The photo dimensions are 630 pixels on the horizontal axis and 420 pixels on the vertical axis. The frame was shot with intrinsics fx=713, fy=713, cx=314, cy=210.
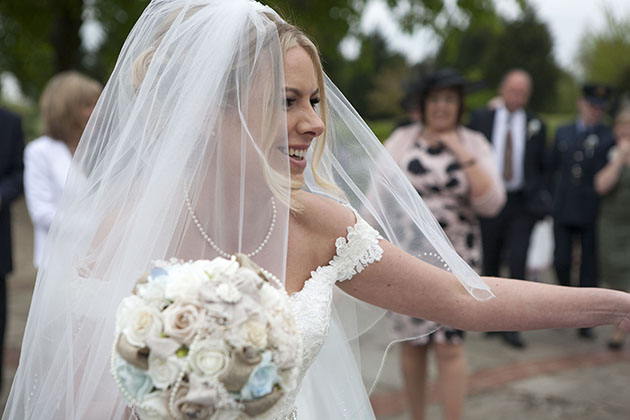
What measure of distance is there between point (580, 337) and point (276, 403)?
603 centimetres

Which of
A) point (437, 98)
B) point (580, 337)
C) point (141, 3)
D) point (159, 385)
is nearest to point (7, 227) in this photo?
point (437, 98)

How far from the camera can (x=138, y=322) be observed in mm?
1463

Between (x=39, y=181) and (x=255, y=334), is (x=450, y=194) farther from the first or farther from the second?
(x=255, y=334)

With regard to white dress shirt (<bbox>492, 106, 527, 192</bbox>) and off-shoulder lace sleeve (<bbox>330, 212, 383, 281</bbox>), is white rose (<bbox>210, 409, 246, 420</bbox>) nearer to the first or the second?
off-shoulder lace sleeve (<bbox>330, 212, 383, 281</bbox>)

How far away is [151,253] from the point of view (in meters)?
1.96

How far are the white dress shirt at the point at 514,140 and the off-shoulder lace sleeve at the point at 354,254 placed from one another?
15.0ft

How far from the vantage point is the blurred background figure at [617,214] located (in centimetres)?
667

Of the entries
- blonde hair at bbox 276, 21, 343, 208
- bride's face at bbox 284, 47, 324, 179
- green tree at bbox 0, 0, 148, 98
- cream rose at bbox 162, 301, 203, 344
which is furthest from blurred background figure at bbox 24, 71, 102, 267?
green tree at bbox 0, 0, 148, 98

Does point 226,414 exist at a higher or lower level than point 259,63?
lower

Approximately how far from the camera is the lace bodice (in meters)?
2.07

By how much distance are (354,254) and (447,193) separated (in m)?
2.15

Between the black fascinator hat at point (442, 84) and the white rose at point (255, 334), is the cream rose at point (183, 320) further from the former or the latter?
the black fascinator hat at point (442, 84)

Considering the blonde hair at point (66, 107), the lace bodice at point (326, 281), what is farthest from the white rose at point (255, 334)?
the blonde hair at point (66, 107)

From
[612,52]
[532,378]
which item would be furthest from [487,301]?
[612,52]
